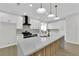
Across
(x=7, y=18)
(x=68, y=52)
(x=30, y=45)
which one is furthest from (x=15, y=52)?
(x=7, y=18)

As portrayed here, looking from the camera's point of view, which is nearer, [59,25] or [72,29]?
[72,29]

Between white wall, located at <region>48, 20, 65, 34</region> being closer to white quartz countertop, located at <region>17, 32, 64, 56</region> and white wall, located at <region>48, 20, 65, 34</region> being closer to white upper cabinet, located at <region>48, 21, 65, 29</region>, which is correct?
white upper cabinet, located at <region>48, 21, 65, 29</region>

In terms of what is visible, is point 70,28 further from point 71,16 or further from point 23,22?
point 23,22

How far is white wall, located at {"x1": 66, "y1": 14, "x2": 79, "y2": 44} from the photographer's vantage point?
696 centimetres

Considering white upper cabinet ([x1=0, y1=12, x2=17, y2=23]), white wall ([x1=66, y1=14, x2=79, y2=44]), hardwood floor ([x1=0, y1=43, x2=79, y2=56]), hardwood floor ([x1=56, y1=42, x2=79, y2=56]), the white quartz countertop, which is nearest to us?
the white quartz countertop

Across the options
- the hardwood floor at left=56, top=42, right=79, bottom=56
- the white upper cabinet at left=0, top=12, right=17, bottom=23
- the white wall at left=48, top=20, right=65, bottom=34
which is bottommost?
the hardwood floor at left=56, top=42, right=79, bottom=56

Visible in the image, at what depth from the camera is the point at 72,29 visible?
7359mm

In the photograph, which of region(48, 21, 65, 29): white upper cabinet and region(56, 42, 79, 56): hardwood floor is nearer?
region(56, 42, 79, 56): hardwood floor

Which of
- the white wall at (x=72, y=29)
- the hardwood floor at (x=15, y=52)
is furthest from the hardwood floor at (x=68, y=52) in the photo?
the white wall at (x=72, y=29)

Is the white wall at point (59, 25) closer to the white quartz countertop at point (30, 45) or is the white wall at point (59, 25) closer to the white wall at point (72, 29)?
the white wall at point (72, 29)

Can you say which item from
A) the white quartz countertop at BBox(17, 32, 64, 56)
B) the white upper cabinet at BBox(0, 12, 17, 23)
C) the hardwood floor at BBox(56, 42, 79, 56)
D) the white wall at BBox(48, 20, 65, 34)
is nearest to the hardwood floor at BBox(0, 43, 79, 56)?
the hardwood floor at BBox(56, 42, 79, 56)

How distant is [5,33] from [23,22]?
3.95 feet

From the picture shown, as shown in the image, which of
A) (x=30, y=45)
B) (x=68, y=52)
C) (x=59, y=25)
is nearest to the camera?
(x=30, y=45)

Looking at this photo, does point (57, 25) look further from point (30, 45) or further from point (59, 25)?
point (30, 45)
